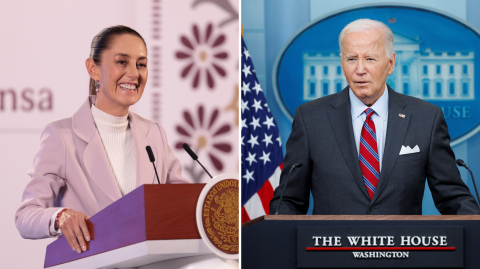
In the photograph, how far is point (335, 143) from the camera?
2857 millimetres

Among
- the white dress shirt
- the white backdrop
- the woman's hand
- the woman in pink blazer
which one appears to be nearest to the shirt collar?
the white dress shirt

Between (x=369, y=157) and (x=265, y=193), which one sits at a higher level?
(x=369, y=157)

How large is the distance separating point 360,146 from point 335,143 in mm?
130

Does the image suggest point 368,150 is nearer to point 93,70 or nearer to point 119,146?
point 119,146

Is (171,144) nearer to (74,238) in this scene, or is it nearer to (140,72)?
(140,72)

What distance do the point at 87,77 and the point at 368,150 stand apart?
4.68 ft

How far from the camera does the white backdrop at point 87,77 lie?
7.84 feet

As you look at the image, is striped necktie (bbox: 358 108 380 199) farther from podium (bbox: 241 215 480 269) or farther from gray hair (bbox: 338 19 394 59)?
podium (bbox: 241 215 480 269)

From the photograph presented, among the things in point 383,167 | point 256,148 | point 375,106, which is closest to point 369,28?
point 375,106

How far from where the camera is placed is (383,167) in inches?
106

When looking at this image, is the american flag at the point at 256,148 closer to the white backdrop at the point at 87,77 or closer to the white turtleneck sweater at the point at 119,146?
the white backdrop at the point at 87,77

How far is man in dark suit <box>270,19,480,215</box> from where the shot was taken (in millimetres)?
2711

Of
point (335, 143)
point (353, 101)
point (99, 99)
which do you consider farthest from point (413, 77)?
point (99, 99)

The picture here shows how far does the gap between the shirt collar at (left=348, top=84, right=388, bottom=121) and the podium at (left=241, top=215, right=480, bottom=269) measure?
1.12 metres
